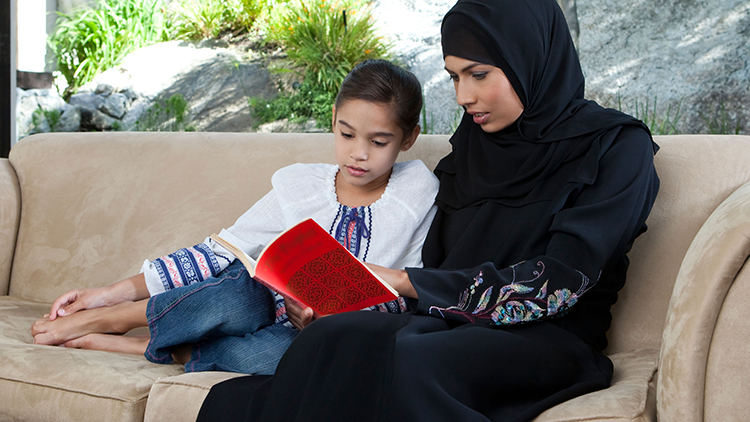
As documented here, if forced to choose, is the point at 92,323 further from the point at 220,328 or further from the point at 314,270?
the point at 314,270

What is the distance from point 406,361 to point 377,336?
0.06 m

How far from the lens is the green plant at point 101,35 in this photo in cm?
632

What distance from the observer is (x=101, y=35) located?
21.4ft

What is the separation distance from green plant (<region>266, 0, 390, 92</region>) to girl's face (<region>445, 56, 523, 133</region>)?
4.82 meters

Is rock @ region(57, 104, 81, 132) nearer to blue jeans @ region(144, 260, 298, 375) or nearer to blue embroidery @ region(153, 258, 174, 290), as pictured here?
blue embroidery @ region(153, 258, 174, 290)

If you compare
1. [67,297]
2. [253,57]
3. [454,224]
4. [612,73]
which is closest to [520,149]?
[454,224]

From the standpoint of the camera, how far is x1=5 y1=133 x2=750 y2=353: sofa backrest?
194 cm

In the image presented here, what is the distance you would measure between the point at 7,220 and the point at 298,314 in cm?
129

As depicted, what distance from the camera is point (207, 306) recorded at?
140 cm

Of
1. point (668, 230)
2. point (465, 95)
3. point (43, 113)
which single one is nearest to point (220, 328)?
point (465, 95)

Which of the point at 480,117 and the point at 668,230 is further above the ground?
the point at 480,117

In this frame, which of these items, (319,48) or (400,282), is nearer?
(400,282)

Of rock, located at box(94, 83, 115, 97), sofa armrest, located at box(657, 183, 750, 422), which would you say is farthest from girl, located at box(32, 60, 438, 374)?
rock, located at box(94, 83, 115, 97)

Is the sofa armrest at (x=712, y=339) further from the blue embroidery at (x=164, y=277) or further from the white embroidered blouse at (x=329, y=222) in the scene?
the blue embroidery at (x=164, y=277)
